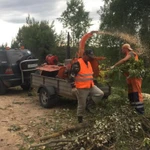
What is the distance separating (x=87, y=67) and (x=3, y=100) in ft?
15.0

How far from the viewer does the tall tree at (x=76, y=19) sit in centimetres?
4544

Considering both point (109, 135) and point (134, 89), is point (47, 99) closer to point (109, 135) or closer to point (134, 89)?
point (134, 89)

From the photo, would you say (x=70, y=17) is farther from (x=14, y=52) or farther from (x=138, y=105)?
(x=138, y=105)

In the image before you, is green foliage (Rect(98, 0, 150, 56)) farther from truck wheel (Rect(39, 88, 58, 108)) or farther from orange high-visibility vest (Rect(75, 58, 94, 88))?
orange high-visibility vest (Rect(75, 58, 94, 88))

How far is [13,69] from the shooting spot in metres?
11.9

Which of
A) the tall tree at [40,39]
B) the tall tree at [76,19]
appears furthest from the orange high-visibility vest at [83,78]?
the tall tree at [76,19]

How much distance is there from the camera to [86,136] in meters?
5.64

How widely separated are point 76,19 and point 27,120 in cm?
3941

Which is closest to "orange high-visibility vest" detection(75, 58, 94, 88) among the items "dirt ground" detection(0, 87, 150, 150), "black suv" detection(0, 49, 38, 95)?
"dirt ground" detection(0, 87, 150, 150)

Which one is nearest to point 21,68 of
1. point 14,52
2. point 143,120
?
point 14,52

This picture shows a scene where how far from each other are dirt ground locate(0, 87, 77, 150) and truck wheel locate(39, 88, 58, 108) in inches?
5.7

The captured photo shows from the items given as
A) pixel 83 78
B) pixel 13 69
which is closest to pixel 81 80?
pixel 83 78

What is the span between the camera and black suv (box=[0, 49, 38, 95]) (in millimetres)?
11828

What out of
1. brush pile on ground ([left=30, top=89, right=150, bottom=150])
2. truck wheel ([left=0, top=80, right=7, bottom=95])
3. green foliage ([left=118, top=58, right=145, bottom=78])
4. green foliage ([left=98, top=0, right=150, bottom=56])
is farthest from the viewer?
green foliage ([left=98, top=0, right=150, bottom=56])
